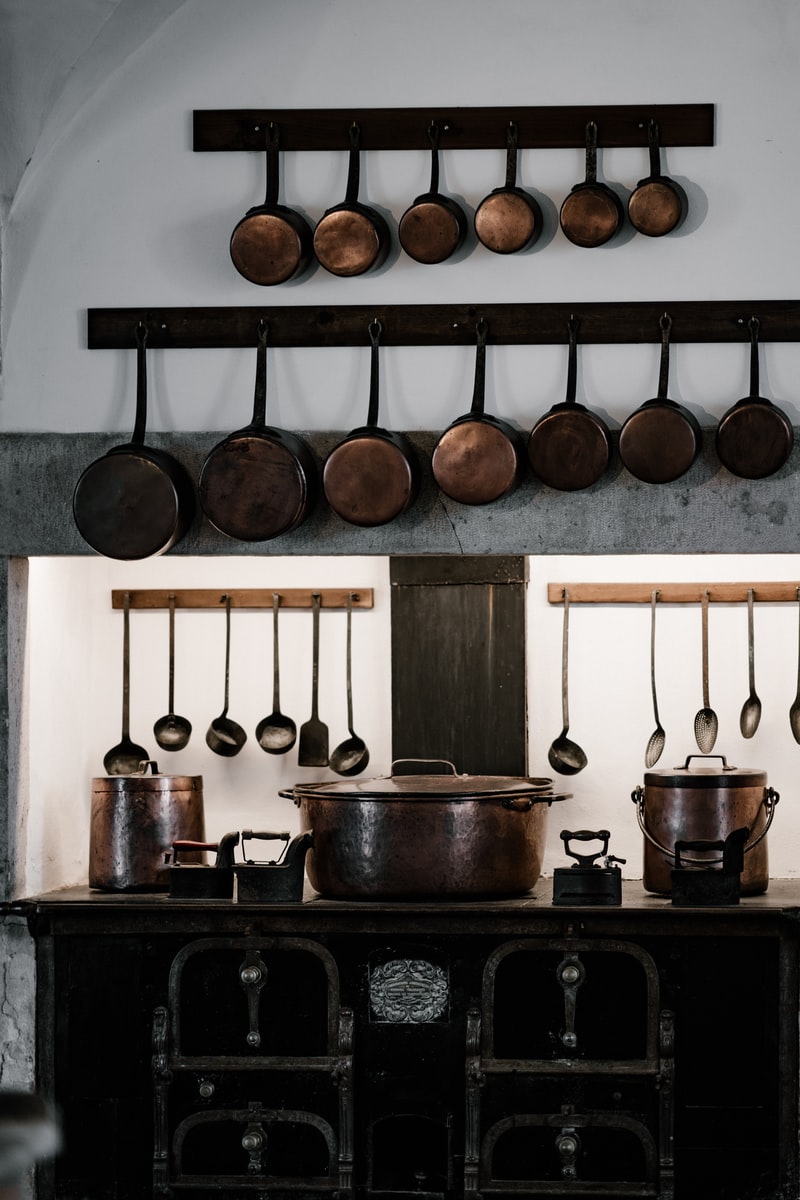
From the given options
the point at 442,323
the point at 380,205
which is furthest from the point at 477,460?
the point at 380,205

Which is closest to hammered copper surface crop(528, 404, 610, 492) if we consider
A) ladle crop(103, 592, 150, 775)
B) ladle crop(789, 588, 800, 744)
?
ladle crop(789, 588, 800, 744)

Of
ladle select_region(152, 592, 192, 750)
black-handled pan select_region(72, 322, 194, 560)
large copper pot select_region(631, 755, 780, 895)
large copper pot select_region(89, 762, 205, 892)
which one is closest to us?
black-handled pan select_region(72, 322, 194, 560)

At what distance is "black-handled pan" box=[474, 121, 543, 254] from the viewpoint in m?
4.07

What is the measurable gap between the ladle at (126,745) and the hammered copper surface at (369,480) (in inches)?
46.2

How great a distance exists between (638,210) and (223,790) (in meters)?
2.32

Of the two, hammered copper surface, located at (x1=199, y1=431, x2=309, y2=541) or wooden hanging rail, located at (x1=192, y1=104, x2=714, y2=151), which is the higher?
wooden hanging rail, located at (x1=192, y1=104, x2=714, y2=151)

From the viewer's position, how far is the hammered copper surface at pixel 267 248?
4105 mm

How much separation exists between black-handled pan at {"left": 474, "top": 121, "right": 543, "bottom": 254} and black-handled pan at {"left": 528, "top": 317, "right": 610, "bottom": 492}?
0.49m

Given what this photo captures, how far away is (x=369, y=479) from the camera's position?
400 centimetres

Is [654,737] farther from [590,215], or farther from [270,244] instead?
[270,244]

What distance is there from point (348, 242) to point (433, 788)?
5.19 ft

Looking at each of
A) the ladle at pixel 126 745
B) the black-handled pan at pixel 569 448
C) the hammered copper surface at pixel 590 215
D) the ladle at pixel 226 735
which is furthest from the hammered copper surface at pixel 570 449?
the ladle at pixel 126 745

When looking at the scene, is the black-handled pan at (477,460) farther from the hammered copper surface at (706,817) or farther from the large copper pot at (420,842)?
the hammered copper surface at (706,817)

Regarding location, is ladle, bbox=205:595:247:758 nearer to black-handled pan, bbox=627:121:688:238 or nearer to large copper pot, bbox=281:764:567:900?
large copper pot, bbox=281:764:567:900
